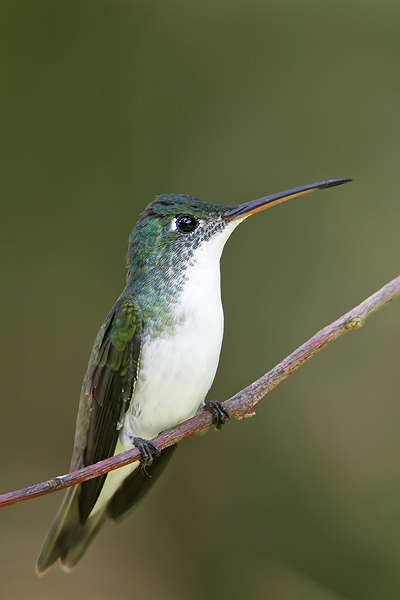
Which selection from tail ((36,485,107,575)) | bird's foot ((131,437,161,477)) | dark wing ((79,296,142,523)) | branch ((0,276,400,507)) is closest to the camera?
branch ((0,276,400,507))

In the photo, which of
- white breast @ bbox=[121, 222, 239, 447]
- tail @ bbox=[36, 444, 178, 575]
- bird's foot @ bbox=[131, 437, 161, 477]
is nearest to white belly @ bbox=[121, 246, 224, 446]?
white breast @ bbox=[121, 222, 239, 447]

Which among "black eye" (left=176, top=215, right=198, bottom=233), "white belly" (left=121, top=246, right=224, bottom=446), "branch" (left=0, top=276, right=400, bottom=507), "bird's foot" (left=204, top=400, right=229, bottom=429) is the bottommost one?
"branch" (left=0, top=276, right=400, bottom=507)

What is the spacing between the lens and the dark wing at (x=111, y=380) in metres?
1.51

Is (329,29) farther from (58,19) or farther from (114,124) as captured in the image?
(58,19)

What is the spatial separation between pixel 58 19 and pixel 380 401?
267 centimetres

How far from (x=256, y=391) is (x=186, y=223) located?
550 mm

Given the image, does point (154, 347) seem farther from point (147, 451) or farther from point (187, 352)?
point (147, 451)

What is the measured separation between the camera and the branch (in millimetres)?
1074

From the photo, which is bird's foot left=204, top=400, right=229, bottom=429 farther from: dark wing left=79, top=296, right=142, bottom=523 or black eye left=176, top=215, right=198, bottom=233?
black eye left=176, top=215, right=198, bottom=233

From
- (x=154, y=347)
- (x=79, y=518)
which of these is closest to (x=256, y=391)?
(x=154, y=347)

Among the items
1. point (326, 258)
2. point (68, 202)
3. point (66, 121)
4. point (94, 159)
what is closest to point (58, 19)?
point (66, 121)

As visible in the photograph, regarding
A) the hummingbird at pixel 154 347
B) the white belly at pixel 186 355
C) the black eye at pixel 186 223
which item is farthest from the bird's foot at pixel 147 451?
the black eye at pixel 186 223

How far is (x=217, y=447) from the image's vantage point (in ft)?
9.43

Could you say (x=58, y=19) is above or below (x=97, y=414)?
above
